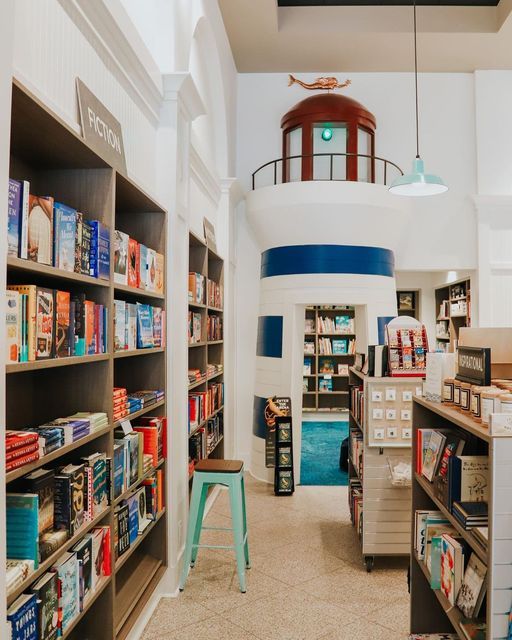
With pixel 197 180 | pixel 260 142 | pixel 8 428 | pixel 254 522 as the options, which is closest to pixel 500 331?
pixel 8 428

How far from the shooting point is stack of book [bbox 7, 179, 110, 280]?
65.3 inches

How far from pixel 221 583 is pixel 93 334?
6.55 ft

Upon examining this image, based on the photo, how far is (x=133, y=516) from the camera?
2.80m

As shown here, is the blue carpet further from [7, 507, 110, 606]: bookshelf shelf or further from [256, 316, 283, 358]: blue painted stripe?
[7, 507, 110, 606]: bookshelf shelf

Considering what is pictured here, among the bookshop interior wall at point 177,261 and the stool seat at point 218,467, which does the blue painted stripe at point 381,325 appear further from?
the stool seat at point 218,467

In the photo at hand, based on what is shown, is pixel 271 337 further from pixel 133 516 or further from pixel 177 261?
pixel 133 516

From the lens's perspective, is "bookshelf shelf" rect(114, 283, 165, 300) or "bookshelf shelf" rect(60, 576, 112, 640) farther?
"bookshelf shelf" rect(114, 283, 165, 300)

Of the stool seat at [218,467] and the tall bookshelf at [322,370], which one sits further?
the tall bookshelf at [322,370]

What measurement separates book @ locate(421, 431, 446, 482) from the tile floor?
3.24ft

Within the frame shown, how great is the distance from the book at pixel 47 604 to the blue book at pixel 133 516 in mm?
835

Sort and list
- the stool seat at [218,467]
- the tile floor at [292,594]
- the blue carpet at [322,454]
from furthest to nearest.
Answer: the blue carpet at [322,454]
the stool seat at [218,467]
the tile floor at [292,594]

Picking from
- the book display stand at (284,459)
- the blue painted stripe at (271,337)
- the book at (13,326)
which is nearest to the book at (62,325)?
the book at (13,326)

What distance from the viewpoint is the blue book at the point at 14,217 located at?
162 centimetres

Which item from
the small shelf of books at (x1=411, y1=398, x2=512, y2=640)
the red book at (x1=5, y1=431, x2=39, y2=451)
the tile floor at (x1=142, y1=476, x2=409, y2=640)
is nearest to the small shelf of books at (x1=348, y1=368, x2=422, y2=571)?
the tile floor at (x1=142, y1=476, x2=409, y2=640)
